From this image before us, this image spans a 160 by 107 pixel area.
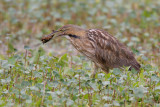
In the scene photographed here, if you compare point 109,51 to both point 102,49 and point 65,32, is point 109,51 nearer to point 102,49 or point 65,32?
point 102,49

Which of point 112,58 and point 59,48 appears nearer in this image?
point 112,58

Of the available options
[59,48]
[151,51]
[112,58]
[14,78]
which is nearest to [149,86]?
[112,58]

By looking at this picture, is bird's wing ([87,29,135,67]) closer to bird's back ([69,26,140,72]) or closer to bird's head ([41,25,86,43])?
bird's back ([69,26,140,72])

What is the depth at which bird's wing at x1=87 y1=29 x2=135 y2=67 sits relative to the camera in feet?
19.9

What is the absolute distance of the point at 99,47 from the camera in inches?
240

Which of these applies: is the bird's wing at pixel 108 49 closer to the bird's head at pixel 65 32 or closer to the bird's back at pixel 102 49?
the bird's back at pixel 102 49

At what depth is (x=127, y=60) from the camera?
6207mm

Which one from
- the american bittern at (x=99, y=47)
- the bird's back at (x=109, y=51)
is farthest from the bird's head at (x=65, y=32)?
the bird's back at (x=109, y=51)

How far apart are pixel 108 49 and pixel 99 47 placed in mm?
175

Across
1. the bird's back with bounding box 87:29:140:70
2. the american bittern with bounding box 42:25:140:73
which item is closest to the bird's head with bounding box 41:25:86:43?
the american bittern with bounding box 42:25:140:73

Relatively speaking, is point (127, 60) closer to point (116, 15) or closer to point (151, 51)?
point (151, 51)

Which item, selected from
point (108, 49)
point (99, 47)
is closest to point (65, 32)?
point (99, 47)

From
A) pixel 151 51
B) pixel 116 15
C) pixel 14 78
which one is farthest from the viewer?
pixel 116 15

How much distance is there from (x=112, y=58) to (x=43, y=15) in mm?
4056
